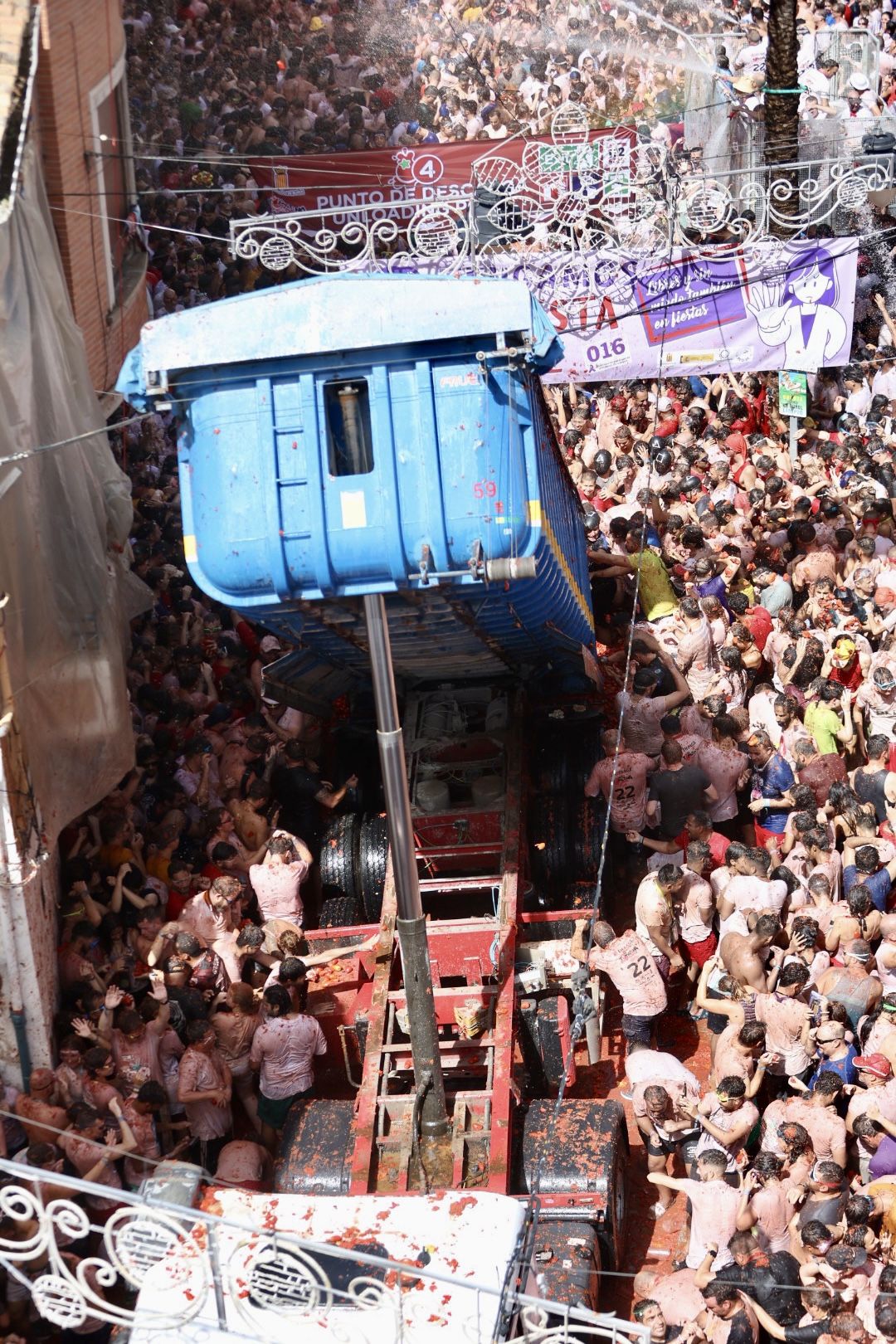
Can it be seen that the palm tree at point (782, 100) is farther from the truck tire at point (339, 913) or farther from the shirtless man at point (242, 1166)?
the shirtless man at point (242, 1166)

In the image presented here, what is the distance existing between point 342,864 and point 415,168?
10010 millimetres

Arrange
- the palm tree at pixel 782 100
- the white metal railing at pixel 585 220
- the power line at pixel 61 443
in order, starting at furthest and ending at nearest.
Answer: the palm tree at pixel 782 100
the white metal railing at pixel 585 220
the power line at pixel 61 443

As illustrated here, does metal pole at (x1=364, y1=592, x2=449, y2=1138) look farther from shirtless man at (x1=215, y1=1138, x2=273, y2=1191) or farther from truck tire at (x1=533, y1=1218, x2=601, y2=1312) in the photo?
shirtless man at (x1=215, y1=1138, x2=273, y2=1191)

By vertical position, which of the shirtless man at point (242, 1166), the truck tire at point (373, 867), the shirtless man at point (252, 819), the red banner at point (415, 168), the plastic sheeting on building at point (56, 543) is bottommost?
the shirtless man at point (242, 1166)

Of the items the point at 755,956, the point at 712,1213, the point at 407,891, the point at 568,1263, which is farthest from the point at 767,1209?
the point at 407,891

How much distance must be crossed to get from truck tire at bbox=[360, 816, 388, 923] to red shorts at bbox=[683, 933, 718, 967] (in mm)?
2275

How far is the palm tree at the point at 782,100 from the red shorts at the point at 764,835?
8450 millimetres

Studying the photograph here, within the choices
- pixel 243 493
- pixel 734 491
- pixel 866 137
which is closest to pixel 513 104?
pixel 866 137

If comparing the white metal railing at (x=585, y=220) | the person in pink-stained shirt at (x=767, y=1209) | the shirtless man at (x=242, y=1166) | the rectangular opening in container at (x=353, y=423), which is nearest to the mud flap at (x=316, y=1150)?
the shirtless man at (x=242, y=1166)

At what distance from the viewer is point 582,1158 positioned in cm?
997

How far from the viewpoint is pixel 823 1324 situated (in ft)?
27.7

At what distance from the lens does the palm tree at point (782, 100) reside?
19.4m

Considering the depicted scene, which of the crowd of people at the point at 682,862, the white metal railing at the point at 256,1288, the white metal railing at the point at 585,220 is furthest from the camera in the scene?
the white metal railing at the point at 585,220

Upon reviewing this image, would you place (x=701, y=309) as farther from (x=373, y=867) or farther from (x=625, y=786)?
(x=373, y=867)
